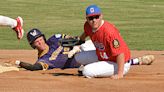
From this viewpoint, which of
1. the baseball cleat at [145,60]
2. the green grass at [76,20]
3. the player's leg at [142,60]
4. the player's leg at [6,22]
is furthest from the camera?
the green grass at [76,20]

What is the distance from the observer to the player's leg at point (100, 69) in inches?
312

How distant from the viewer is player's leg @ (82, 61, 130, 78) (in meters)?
7.93

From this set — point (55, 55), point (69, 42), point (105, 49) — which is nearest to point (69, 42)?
point (69, 42)

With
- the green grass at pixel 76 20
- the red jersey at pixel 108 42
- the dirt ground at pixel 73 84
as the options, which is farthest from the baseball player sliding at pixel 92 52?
the green grass at pixel 76 20

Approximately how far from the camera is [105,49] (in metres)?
8.02

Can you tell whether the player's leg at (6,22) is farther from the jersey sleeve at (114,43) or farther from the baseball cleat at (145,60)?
the baseball cleat at (145,60)

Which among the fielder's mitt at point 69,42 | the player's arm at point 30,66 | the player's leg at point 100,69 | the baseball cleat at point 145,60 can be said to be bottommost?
the baseball cleat at point 145,60

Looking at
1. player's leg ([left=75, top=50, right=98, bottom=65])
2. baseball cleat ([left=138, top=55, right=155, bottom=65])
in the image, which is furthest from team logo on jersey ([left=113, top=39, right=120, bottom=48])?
baseball cleat ([left=138, top=55, right=155, bottom=65])

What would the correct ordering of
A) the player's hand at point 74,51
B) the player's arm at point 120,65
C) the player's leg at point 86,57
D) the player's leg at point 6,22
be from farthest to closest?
1. the player's hand at point 74,51
2. the player's leg at point 6,22
3. the player's leg at point 86,57
4. the player's arm at point 120,65

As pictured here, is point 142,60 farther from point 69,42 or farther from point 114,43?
point 114,43

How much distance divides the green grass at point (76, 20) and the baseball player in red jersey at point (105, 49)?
20.3 feet

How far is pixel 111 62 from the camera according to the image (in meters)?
8.12

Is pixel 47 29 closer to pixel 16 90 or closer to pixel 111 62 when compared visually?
pixel 111 62

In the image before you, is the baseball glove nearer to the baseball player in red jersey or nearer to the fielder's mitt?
the fielder's mitt
